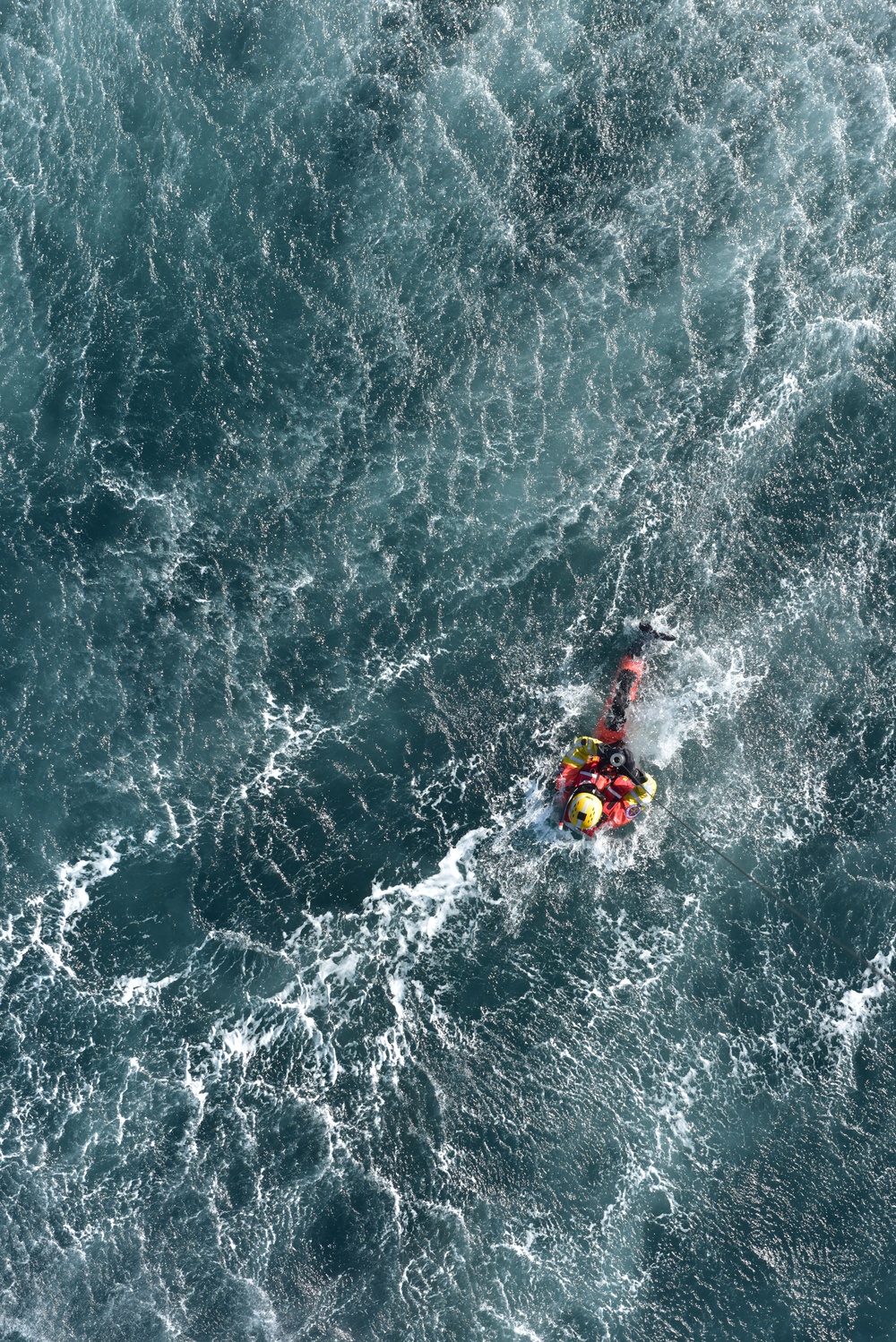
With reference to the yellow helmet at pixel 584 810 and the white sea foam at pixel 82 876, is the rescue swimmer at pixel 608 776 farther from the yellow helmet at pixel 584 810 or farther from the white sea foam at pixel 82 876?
the white sea foam at pixel 82 876

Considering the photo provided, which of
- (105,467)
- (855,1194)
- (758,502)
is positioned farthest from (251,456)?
(855,1194)

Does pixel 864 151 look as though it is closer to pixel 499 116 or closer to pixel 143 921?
pixel 499 116

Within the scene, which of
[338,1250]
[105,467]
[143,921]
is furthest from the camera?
[105,467]

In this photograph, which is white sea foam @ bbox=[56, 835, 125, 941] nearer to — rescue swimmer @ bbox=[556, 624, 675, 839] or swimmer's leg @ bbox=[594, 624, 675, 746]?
rescue swimmer @ bbox=[556, 624, 675, 839]

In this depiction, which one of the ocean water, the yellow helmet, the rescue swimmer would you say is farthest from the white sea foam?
the rescue swimmer

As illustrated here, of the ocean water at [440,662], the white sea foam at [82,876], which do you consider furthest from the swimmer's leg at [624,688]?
the white sea foam at [82,876]

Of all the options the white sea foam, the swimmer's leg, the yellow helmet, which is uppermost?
the swimmer's leg

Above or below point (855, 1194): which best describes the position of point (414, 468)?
above
